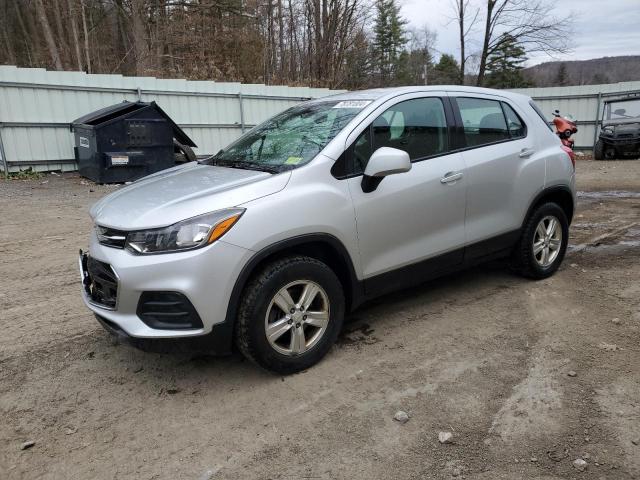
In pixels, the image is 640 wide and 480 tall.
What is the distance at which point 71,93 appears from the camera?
11.5 meters

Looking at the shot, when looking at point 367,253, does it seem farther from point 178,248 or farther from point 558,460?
point 558,460

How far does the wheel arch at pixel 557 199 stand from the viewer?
456 centimetres

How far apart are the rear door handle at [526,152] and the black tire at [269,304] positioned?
2250 millimetres

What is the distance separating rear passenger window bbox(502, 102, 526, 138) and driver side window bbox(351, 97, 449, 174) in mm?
847

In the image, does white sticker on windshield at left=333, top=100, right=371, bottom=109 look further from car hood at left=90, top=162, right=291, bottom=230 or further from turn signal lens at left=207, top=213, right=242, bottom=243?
turn signal lens at left=207, top=213, right=242, bottom=243

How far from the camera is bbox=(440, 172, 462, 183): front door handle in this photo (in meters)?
3.84

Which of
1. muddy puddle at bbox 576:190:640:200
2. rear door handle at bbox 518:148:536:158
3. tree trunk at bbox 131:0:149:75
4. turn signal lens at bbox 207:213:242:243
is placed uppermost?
tree trunk at bbox 131:0:149:75

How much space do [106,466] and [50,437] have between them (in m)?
0.45

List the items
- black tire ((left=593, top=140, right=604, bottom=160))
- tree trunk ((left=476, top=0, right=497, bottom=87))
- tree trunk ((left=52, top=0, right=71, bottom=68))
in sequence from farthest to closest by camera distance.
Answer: tree trunk ((left=476, top=0, right=497, bottom=87)), tree trunk ((left=52, top=0, right=71, bottom=68)), black tire ((left=593, top=140, right=604, bottom=160))

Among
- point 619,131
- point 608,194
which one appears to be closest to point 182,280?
point 608,194

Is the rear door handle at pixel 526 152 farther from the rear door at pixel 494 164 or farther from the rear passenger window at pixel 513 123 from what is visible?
the rear passenger window at pixel 513 123

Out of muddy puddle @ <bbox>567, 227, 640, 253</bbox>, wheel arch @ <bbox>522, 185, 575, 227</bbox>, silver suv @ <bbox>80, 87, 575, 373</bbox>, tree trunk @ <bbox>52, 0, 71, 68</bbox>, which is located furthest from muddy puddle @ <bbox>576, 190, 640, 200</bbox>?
tree trunk @ <bbox>52, 0, 71, 68</bbox>

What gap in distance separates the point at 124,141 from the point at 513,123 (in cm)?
839

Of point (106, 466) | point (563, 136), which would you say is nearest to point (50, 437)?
point (106, 466)
